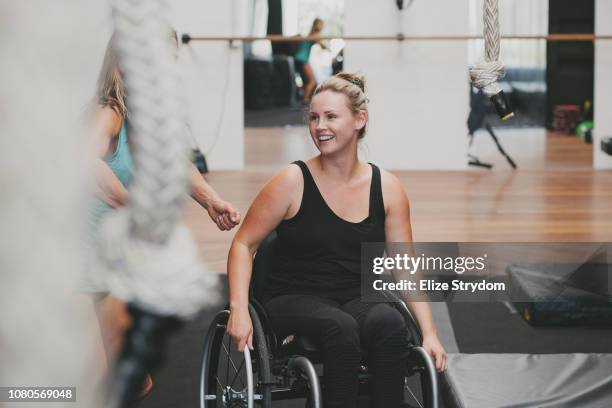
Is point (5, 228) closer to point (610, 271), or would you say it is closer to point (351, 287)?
point (351, 287)

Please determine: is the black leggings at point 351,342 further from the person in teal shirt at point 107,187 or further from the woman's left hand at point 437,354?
the person in teal shirt at point 107,187

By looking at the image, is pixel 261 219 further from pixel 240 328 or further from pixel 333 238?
pixel 240 328

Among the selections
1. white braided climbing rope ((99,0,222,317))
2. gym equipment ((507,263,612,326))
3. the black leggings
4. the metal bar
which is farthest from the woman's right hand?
the metal bar

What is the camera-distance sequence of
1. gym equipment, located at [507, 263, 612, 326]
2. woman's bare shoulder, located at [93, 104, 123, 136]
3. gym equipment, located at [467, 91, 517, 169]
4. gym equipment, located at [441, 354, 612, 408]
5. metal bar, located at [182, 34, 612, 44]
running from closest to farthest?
1. woman's bare shoulder, located at [93, 104, 123, 136]
2. gym equipment, located at [441, 354, 612, 408]
3. gym equipment, located at [507, 263, 612, 326]
4. metal bar, located at [182, 34, 612, 44]
5. gym equipment, located at [467, 91, 517, 169]

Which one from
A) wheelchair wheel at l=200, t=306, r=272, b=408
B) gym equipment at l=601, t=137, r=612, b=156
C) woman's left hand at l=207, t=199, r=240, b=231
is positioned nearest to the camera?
wheelchair wheel at l=200, t=306, r=272, b=408

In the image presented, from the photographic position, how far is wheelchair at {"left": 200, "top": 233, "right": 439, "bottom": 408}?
1.84 m

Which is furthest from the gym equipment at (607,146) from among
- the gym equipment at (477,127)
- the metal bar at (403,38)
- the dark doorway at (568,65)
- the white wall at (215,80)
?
the dark doorway at (568,65)

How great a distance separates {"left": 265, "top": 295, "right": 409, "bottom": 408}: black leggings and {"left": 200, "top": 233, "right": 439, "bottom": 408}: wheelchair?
0.03 meters

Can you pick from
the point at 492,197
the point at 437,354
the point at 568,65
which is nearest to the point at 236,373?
the point at 437,354

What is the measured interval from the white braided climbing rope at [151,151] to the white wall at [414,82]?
7.00 metres

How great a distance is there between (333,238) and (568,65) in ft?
35.3

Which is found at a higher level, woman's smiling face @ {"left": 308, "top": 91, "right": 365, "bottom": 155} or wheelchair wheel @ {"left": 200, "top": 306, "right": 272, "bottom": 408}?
woman's smiling face @ {"left": 308, "top": 91, "right": 365, "bottom": 155}

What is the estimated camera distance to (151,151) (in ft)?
1.21

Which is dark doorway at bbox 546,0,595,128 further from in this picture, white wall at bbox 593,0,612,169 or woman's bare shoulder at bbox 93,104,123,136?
woman's bare shoulder at bbox 93,104,123,136
